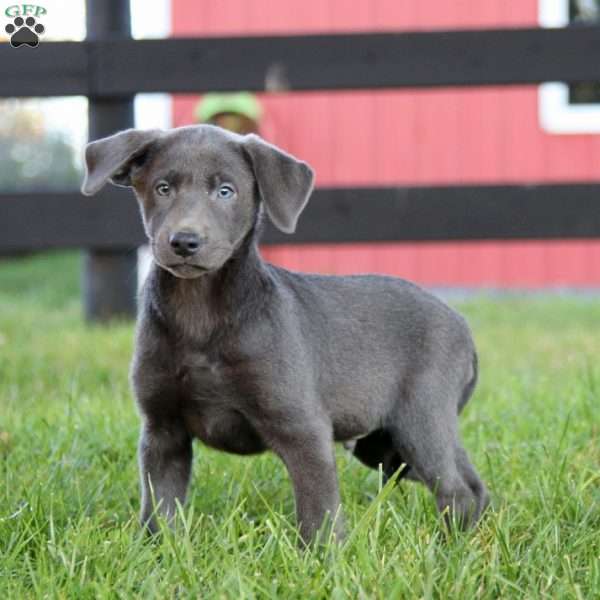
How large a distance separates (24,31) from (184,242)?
3.62 meters

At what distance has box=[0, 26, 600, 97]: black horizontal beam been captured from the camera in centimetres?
588

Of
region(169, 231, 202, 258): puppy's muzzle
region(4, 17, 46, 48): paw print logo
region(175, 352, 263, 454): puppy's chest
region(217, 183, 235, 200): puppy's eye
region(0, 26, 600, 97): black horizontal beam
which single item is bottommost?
region(175, 352, 263, 454): puppy's chest

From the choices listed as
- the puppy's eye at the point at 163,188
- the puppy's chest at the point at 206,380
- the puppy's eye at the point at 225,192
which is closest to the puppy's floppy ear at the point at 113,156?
Result: the puppy's eye at the point at 163,188

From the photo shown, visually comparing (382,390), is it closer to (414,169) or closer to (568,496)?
(568,496)

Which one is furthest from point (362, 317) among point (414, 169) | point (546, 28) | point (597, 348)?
point (414, 169)

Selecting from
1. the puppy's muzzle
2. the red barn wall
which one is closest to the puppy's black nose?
the puppy's muzzle

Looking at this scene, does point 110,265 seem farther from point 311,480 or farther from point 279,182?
point 311,480

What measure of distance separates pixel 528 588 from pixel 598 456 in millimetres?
1185

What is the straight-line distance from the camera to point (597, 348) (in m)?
5.63

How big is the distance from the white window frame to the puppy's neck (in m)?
7.79

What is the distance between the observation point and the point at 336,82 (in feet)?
19.5

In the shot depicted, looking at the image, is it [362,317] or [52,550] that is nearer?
[52,550]

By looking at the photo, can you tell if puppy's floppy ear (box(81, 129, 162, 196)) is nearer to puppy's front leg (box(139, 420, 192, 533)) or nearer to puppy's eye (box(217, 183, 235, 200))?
puppy's eye (box(217, 183, 235, 200))

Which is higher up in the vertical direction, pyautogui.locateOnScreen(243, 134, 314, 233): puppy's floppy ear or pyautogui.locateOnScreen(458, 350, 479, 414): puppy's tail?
pyautogui.locateOnScreen(243, 134, 314, 233): puppy's floppy ear
